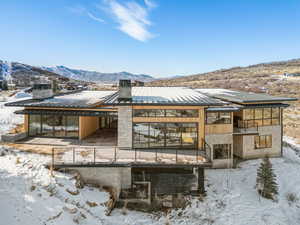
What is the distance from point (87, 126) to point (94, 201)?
7.29m

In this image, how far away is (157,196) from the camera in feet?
42.0

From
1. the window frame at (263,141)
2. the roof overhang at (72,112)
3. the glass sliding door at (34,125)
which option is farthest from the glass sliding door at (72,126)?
the window frame at (263,141)

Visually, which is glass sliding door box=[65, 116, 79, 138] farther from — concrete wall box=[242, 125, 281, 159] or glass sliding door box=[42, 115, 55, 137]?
concrete wall box=[242, 125, 281, 159]

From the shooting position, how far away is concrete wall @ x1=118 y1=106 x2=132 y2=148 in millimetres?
13719

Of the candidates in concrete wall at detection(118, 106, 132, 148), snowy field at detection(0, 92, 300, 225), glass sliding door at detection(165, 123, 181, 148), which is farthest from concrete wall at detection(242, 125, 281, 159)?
concrete wall at detection(118, 106, 132, 148)

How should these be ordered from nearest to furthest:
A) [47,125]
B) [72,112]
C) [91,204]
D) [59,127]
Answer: [91,204], [72,112], [59,127], [47,125]

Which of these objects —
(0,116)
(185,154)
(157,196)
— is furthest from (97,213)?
(0,116)

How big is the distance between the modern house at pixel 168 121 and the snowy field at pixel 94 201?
2655 millimetres

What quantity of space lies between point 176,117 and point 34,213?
30.5 ft

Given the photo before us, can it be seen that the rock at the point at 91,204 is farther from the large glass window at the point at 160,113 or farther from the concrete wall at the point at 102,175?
the large glass window at the point at 160,113

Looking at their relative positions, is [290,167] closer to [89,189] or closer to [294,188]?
[294,188]

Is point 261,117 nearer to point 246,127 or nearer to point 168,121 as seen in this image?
point 246,127

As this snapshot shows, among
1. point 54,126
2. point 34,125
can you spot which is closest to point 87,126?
point 54,126

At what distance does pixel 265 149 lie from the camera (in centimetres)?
1853
